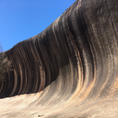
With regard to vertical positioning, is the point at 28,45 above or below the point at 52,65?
above

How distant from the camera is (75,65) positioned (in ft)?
17.9

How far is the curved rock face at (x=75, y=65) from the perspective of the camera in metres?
3.38

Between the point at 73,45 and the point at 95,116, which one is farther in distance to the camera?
the point at 73,45

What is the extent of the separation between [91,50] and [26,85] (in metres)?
5.10

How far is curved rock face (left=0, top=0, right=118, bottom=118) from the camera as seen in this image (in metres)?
3.38

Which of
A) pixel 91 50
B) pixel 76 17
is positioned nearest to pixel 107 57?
pixel 91 50

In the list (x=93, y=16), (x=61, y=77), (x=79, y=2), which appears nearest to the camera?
(x=93, y=16)

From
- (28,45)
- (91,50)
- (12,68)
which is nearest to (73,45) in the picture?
(91,50)

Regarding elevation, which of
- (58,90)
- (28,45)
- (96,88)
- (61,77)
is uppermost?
(28,45)

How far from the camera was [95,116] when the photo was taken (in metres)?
2.26

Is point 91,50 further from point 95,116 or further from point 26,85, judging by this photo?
point 26,85

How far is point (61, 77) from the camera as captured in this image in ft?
20.1

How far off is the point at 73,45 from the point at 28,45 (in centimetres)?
331

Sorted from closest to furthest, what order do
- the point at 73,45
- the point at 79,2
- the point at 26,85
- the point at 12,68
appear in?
the point at 79,2, the point at 73,45, the point at 26,85, the point at 12,68
